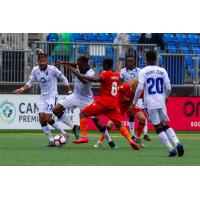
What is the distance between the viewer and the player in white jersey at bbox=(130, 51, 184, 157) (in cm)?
1630

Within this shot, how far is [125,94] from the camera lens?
830 inches

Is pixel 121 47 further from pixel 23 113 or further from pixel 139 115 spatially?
pixel 139 115

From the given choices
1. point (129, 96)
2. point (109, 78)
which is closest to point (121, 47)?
point (129, 96)

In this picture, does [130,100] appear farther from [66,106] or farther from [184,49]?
[184,49]

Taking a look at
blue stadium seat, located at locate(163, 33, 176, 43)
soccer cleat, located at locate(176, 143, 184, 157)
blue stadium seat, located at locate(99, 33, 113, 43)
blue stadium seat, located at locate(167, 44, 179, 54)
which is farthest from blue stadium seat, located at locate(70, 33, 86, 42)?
soccer cleat, located at locate(176, 143, 184, 157)

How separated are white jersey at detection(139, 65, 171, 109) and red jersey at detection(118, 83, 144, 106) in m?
4.32

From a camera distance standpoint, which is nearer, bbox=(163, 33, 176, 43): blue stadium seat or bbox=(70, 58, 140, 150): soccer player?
bbox=(70, 58, 140, 150): soccer player

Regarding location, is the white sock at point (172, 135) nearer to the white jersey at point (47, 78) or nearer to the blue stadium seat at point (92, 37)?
the white jersey at point (47, 78)

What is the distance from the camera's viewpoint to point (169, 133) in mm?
16234

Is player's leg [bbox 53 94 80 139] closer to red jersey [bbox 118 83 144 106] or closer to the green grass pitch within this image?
the green grass pitch

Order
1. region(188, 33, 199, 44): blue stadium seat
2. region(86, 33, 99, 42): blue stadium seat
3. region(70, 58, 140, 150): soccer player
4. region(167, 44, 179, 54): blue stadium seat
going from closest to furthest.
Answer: region(70, 58, 140, 150): soccer player, region(167, 44, 179, 54): blue stadium seat, region(86, 33, 99, 42): blue stadium seat, region(188, 33, 199, 44): blue stadium seat

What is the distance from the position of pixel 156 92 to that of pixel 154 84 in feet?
0.55

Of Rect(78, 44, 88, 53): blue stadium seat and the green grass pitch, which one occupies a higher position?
Rect(78, 44, 88, 53): blue stadium seat

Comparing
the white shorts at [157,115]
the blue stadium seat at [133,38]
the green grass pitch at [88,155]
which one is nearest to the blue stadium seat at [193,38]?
the blue stadium seat at [133,38]
